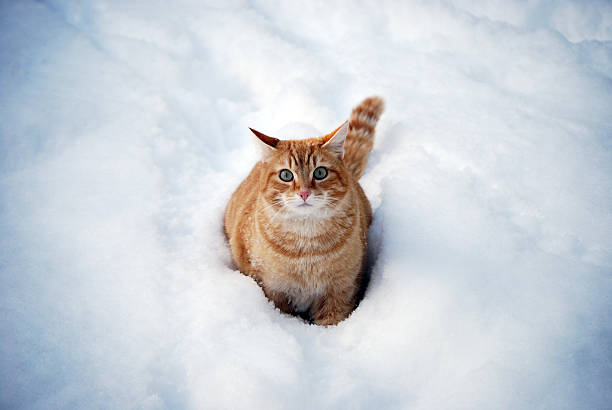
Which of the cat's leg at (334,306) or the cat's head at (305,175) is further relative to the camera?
the cat's leg at (334,306)

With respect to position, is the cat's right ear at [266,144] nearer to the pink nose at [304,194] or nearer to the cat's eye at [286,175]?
the cat's eye at [286,175]

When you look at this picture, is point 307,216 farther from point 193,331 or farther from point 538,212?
point 538,212

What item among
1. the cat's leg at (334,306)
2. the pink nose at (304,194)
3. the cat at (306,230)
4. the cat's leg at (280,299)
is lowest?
the cat's leg at (280,299)

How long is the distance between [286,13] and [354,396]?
424cm

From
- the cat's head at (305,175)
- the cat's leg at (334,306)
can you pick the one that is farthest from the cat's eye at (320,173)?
the cat's leg at (334,306)

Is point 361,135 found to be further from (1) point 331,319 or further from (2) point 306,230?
(1) point 331,319

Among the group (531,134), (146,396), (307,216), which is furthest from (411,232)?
(146,396)

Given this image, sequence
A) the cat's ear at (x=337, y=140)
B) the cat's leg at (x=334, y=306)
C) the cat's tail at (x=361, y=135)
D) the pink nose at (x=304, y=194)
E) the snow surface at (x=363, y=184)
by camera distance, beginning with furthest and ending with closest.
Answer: the cat's tail at (x=361, y=135) < the cat's leg at (x=334, y=306) < the cat's ear at (x=337, y=140) < the pink nose at (x=304, y=194) < the snow surface at (x=363, y=184)

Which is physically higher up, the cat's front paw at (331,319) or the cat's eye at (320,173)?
the cat's eye at (320,173)

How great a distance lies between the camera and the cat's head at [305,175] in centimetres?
174

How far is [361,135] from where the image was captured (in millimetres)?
2699

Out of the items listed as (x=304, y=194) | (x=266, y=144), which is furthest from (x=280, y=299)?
(x=266, y=144)

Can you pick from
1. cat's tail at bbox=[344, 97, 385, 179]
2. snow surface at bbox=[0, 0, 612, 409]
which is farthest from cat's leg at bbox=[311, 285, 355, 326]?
cat's tail at bbox=[344, 97, 385, 179]

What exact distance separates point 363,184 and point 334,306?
1167 mm
